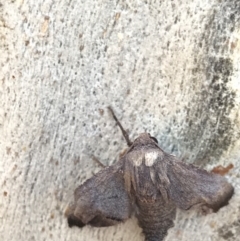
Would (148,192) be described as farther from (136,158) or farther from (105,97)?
(105,97)

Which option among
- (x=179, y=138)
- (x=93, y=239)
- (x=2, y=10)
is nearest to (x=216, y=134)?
(x=179, y=138)

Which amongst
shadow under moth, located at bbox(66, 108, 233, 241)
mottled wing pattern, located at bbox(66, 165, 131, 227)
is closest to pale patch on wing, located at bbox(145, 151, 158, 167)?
shadow under moth, located at bbox(66, 108, 233, 241)

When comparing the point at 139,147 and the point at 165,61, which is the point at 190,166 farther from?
the point at 165,61

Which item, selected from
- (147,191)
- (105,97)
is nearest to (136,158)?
(147,191)

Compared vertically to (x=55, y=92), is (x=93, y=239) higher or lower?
lower

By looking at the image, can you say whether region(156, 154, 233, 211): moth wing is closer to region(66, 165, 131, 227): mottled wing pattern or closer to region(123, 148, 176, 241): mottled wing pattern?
region(123, 148, 176, 241): mottled wing pattern

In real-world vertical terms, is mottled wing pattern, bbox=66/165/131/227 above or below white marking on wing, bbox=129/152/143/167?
below
